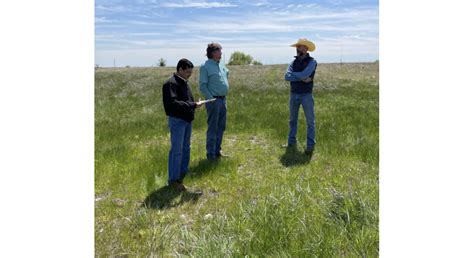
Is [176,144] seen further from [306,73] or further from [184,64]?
[306,73]

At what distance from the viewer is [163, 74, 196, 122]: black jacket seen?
564 centimetres

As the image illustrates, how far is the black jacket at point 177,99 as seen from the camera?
5.64 meters

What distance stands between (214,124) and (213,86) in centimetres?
88

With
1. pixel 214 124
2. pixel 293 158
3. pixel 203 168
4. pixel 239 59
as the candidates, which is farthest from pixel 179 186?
pixel 239 59

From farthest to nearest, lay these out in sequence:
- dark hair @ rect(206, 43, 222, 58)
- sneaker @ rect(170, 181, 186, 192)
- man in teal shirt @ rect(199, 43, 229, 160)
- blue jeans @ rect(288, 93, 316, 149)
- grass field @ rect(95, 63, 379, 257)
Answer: blue jeans @ rect(288, 93, 316, 149)
man in teal shirt @ rect(199, 43, 229, 160)
dark hair @ rect(206, 43, 222, 58)
sneaker @ rect(170, 181, 186, 192)
grass field @ rect(95, 63, 379, 257)

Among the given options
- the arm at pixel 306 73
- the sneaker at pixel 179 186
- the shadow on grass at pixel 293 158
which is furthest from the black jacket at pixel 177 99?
the arm at pixel 306 73

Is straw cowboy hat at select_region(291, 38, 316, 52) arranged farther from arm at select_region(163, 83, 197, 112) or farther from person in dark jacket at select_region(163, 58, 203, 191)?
arm at select_region(163, 83, 197, 112)

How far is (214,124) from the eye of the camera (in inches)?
302

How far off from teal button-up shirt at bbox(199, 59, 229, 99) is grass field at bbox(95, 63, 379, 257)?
1.57m

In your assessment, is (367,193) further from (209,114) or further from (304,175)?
(209,114)

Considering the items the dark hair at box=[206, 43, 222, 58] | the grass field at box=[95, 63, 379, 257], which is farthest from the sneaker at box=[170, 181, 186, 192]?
the dark hair at box=[206, 43, 222, 58]

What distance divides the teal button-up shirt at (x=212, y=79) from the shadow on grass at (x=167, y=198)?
2.28 meters

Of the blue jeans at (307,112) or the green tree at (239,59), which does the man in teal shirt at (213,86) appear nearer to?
the blue jeans at (307,112)

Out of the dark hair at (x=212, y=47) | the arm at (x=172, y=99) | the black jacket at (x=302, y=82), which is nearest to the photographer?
the arm at (x=172, y=99)
